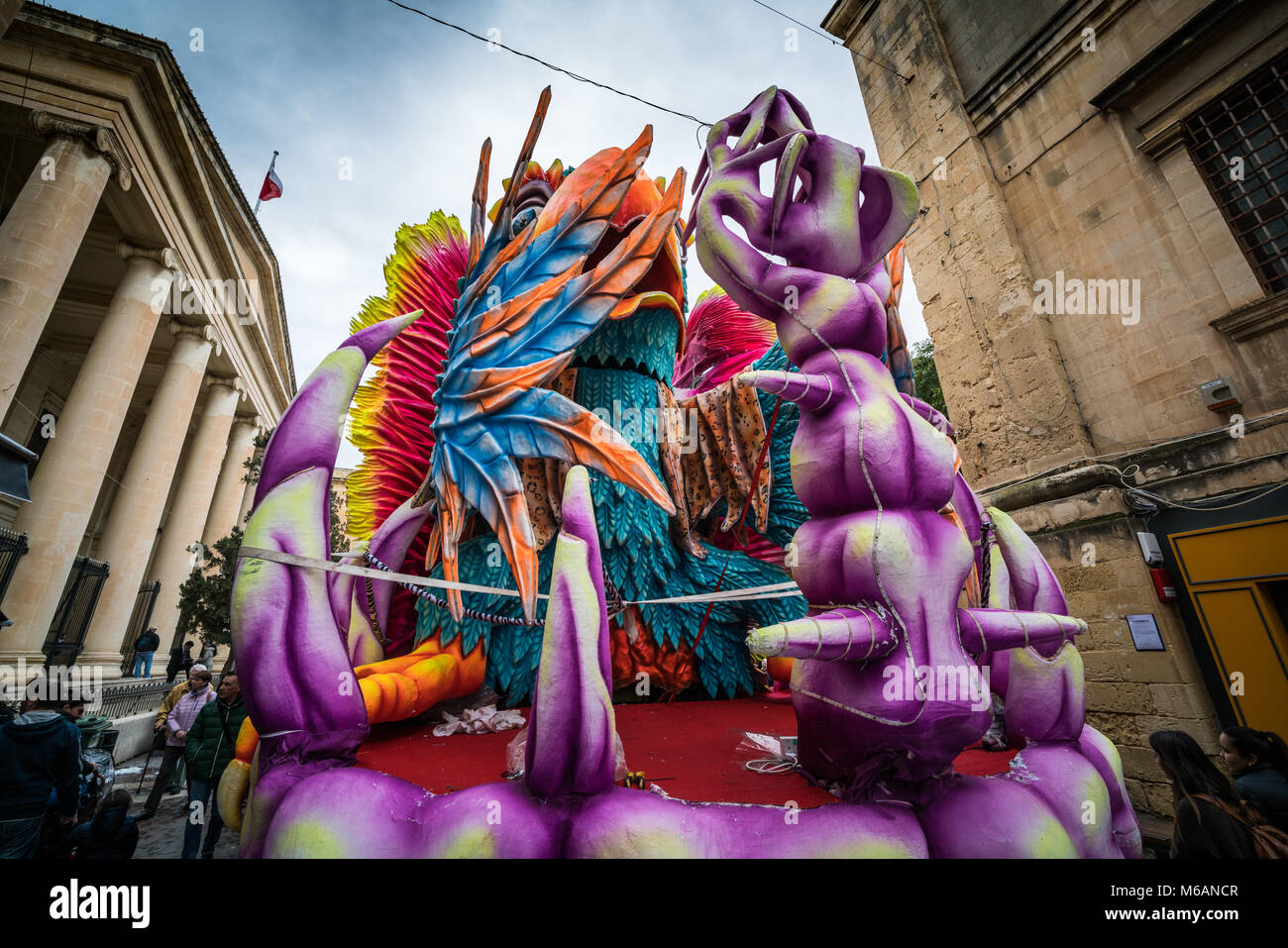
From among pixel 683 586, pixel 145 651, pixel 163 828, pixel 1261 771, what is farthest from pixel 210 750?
pixel 145 651

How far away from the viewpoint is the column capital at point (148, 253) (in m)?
9.40

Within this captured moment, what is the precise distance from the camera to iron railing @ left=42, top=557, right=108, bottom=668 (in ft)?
24.5

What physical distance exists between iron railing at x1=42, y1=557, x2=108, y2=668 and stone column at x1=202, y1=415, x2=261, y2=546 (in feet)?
14.7

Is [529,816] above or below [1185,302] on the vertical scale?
below

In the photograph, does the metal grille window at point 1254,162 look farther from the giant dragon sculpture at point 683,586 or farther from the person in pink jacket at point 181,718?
the person in pink jacket at point 181,718

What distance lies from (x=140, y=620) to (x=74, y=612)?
5.53 meters

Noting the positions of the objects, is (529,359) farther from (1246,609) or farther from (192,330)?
(192,330)

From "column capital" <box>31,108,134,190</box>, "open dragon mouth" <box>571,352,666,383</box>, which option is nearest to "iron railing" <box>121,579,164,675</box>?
"column capital" <box>31,108,134,190</box>

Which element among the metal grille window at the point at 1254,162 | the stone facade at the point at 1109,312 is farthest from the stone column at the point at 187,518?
the metal grille window at the point at 1254,162

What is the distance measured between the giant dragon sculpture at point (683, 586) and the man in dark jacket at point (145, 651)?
1168 cm
